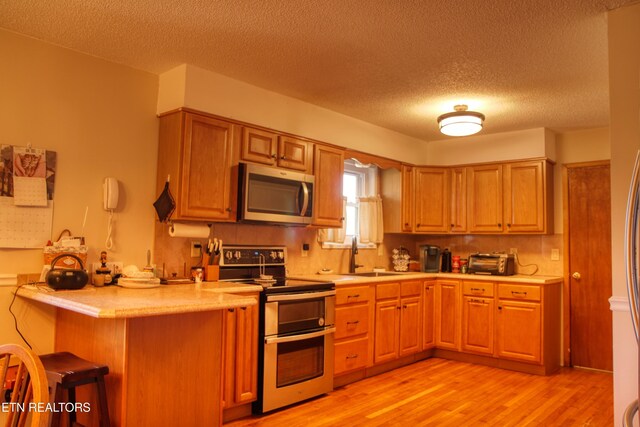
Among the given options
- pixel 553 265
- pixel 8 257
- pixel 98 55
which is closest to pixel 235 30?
pixel 98 55

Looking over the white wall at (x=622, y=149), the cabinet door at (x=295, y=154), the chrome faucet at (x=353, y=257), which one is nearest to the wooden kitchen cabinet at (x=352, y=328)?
the chrome faucet at (x=353, y=257)

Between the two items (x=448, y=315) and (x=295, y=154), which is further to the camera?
(x=448, y=315)

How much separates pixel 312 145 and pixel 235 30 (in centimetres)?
151

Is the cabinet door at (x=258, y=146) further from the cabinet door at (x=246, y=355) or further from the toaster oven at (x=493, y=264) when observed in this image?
the toaster oven at (x=493, y=264)

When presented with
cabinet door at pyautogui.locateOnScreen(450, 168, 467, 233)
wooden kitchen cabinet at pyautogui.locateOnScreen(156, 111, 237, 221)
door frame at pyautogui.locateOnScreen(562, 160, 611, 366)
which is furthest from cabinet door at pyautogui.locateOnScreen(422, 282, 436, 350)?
wooden kitchen cabinet at pyautogui.locateOnScreen(156, 111, 237, 221)

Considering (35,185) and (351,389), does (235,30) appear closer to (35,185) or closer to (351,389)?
(35,185)

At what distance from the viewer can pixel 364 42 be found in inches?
111

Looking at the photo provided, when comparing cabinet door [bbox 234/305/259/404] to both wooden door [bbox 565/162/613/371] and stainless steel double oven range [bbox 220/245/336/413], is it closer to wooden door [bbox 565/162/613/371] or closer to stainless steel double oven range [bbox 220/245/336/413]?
stainless steel double oven range [bbox 220/245/336/413]

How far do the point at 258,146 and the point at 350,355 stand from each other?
1.89 m

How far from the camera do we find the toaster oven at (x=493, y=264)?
4.75 metres

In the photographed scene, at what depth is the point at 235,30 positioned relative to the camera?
271cm

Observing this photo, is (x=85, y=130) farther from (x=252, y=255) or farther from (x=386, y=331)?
(x=386, y=331)

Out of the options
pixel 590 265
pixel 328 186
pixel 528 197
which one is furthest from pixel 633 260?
pixel 590 265

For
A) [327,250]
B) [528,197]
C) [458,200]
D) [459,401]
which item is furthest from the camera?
[458,200]
